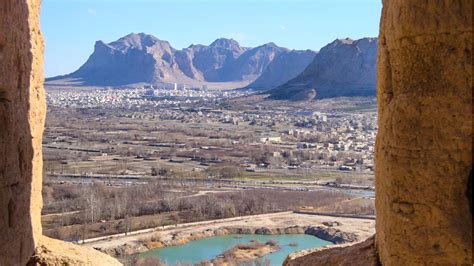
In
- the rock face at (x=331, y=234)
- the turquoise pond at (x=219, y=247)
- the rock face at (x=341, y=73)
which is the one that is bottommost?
the turquoise pond at (x=219, y=247)

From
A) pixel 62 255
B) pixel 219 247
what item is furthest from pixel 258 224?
pixel 62 255

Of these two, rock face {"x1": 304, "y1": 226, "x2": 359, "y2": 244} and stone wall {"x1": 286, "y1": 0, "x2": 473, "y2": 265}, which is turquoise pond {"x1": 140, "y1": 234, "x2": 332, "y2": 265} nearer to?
rock face {"x1": 304, "y1": 226, "x2": 359, "y2": 244}

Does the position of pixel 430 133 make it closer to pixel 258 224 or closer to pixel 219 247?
pixel 219 247

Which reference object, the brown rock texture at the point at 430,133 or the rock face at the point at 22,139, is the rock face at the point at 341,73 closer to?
the rock face at the point at 22,139

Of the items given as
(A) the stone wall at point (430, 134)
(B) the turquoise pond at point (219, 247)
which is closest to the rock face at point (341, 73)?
(B) the turquoise pond at point (219, 247)

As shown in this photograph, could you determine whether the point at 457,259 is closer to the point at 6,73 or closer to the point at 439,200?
the point at 439,200

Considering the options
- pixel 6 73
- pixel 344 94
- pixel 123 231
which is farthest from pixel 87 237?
pixel 344 94
